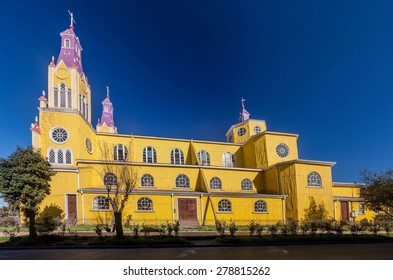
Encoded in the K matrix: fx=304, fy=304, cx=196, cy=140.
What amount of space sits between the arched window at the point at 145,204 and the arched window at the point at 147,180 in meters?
2.50

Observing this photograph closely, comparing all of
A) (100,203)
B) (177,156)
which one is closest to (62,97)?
(100,203)

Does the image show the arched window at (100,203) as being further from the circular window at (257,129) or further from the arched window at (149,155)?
the circular window at (257,129)

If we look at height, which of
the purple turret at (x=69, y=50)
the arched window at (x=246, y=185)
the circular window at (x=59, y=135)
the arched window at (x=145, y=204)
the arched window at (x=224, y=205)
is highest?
the purple turret at (x=69, y=50)

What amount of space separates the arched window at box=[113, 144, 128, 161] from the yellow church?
10 cm

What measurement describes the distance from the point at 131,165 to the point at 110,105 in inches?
1084

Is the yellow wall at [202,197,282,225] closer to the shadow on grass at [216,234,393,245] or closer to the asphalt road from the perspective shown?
the shadow on grass at [216,234,393,245]

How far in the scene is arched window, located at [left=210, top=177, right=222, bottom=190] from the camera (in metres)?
27.8

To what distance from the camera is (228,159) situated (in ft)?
110

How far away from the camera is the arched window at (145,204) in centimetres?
2320

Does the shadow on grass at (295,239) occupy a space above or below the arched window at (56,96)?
below

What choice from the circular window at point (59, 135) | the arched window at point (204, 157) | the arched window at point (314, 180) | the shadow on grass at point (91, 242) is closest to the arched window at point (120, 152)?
the circular window at point (59, 135)

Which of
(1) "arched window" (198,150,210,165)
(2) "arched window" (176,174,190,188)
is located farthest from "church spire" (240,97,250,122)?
(2) "arched window" (176,174,190,188)

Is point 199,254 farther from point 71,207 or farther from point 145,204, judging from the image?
point 71,207
